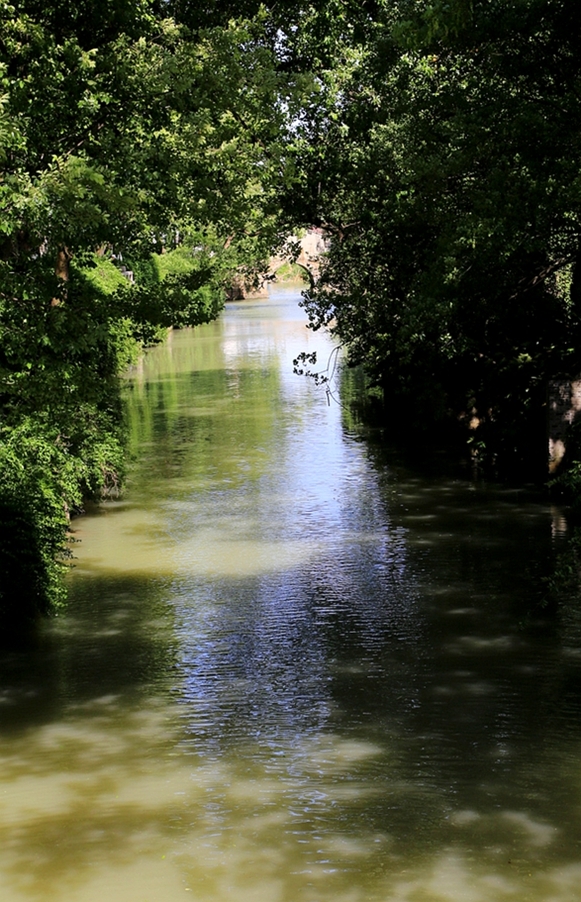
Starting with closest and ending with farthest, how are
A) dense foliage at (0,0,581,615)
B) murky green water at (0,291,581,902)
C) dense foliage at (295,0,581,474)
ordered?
murky green water at (0,291,581,902) < dense foliage at (0,0,581,615) < dense foliage at (295,0,581,474)

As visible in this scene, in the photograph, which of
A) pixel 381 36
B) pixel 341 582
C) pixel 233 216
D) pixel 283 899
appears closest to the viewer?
pixel 283 899

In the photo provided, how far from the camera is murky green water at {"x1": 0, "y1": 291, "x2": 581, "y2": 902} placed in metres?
7.07

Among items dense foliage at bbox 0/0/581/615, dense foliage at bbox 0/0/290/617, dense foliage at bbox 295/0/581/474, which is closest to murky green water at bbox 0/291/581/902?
dense foliage at bbox 0/0/290/617

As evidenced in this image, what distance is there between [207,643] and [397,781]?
172 inches

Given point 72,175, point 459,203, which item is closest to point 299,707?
point 72,175

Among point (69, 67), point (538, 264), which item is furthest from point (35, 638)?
point (538, 264)

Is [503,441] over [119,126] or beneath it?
beneath

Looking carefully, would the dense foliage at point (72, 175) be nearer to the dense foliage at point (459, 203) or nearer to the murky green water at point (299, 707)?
the murky green water at point (299, 707)

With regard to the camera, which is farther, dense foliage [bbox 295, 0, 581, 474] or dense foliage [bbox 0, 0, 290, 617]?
dense foliage [bbox 295, 0, 581, 474]

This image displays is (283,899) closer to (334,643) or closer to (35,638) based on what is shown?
(334,643)

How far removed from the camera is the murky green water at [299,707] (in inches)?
278

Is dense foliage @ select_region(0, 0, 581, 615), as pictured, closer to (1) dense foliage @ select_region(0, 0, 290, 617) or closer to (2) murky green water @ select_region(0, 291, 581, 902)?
(1) dense foliage @ select_region(0, 0, 290, 617)

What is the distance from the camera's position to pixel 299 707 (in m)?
10.4

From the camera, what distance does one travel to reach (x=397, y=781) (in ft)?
27.5
